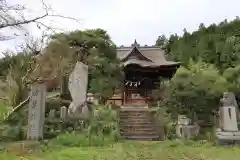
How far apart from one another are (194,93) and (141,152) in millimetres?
5205

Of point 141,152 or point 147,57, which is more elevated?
point 147,57

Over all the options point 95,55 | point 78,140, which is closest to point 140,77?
point 95,55

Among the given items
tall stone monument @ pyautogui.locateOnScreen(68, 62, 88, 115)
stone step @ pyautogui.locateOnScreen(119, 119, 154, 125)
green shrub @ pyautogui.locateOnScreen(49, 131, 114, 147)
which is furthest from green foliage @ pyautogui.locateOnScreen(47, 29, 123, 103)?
green shrub @ pyautogui.locateOnScreen(49, 131, 114, 147)

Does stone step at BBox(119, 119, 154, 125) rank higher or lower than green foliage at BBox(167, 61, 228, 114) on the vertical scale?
lower

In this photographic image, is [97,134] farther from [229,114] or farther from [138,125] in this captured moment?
[229,114]

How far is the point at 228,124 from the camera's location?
1123cm

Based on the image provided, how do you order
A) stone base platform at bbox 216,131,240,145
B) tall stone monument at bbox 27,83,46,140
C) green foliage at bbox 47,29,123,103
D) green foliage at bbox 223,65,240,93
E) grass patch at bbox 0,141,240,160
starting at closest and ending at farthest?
grass patch at bbox 0,141,240,160 → tall stone monument at bbox 27,83,46,140 → stone base platform at bbox 216,131,240,145 → green foliage at bbox 223,65,240,93 → green foliage at bbox 47,29,123,103

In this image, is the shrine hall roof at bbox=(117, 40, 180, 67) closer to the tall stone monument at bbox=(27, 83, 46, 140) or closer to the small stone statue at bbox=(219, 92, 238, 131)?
the small stone statue at bbox=(219, 92, 238, 131)

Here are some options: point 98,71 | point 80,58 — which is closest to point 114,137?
point 98,71

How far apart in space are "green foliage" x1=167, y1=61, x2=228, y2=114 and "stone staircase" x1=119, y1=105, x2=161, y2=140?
1516 millimetres

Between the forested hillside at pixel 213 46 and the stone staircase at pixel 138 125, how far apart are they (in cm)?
1184

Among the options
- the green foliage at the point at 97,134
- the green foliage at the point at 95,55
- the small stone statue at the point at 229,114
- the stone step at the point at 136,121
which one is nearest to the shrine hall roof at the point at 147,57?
the green foliage at the point at 95,55

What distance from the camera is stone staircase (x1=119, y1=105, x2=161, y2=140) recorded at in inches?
500

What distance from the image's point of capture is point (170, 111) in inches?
535
